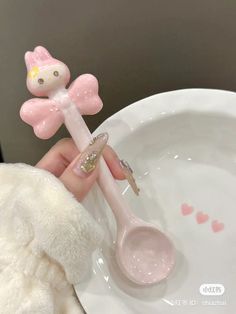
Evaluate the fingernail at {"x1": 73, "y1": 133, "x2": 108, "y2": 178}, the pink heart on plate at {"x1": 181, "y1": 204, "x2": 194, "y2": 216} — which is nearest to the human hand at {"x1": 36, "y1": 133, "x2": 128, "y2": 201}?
the fingernail at {"x1": 73, "y1": 133, "x2": 108, "y2": 178}

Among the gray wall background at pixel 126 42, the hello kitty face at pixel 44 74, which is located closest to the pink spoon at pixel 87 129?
the hello kitty face at pixel 44 74

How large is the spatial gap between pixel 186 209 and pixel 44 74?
0.28 metres

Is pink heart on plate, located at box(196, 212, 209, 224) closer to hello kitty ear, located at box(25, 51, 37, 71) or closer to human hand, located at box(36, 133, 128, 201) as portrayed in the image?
human hand, located at box(36, 133, 128, 201)

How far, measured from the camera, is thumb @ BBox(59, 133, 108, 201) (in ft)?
1.95

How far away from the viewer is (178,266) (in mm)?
669

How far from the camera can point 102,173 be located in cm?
63

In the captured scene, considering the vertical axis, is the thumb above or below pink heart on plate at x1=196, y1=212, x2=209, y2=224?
above

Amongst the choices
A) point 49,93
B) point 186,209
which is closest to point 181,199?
point 186,209

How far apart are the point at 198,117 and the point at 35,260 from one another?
0.31 m

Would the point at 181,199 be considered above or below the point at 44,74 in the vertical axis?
below

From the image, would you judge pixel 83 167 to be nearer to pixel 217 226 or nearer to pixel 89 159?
pixel 89 159

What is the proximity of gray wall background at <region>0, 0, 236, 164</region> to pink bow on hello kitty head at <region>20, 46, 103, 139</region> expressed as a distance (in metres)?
0.15

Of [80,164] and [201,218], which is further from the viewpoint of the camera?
[201,218]

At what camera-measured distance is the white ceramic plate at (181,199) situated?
0.64m
